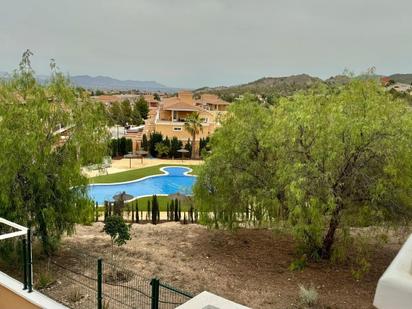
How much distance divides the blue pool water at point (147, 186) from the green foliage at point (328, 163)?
46.8 feet

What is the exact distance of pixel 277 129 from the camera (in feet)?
35.8

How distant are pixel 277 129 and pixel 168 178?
2309cm

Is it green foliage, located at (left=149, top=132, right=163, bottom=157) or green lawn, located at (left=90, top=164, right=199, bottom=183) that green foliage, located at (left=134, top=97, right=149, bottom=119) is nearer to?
green foliage, located at (left=149, top=132, right=163, bottom=157)

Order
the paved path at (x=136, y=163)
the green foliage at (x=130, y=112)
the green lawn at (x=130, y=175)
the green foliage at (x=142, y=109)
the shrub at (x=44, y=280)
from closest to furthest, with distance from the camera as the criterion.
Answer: the shrub at (x=44, y=280), the green lawn at (x=130, y=175), the paved path at (x=136, y=163), the green foliage at (x=130, y=112), the green foliage at (x=142, y=109)

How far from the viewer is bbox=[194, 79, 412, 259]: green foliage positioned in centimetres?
999

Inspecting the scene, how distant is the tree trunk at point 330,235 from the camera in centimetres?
1062

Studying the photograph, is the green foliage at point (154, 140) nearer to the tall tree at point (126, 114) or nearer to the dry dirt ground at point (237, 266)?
the tall tree at point (126, 114)

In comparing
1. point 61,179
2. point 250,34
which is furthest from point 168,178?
point 250,34

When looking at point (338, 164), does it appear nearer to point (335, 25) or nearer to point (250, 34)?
point (335, 25)

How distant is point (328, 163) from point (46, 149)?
7.64 meters

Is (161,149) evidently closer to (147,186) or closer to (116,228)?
(147,186)

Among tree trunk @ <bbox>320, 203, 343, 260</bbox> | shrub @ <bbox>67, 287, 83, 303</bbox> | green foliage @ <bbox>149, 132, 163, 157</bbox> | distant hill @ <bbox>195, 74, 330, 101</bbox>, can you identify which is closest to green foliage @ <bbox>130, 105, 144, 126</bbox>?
distant hill @ <bbox>195, 74, 330, 101</bbox>

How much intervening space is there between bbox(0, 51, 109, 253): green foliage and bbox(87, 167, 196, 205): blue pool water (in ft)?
50.0

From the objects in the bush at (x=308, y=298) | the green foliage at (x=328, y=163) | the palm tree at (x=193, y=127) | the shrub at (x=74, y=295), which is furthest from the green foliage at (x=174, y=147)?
the shrub at (x=74, y=295)
